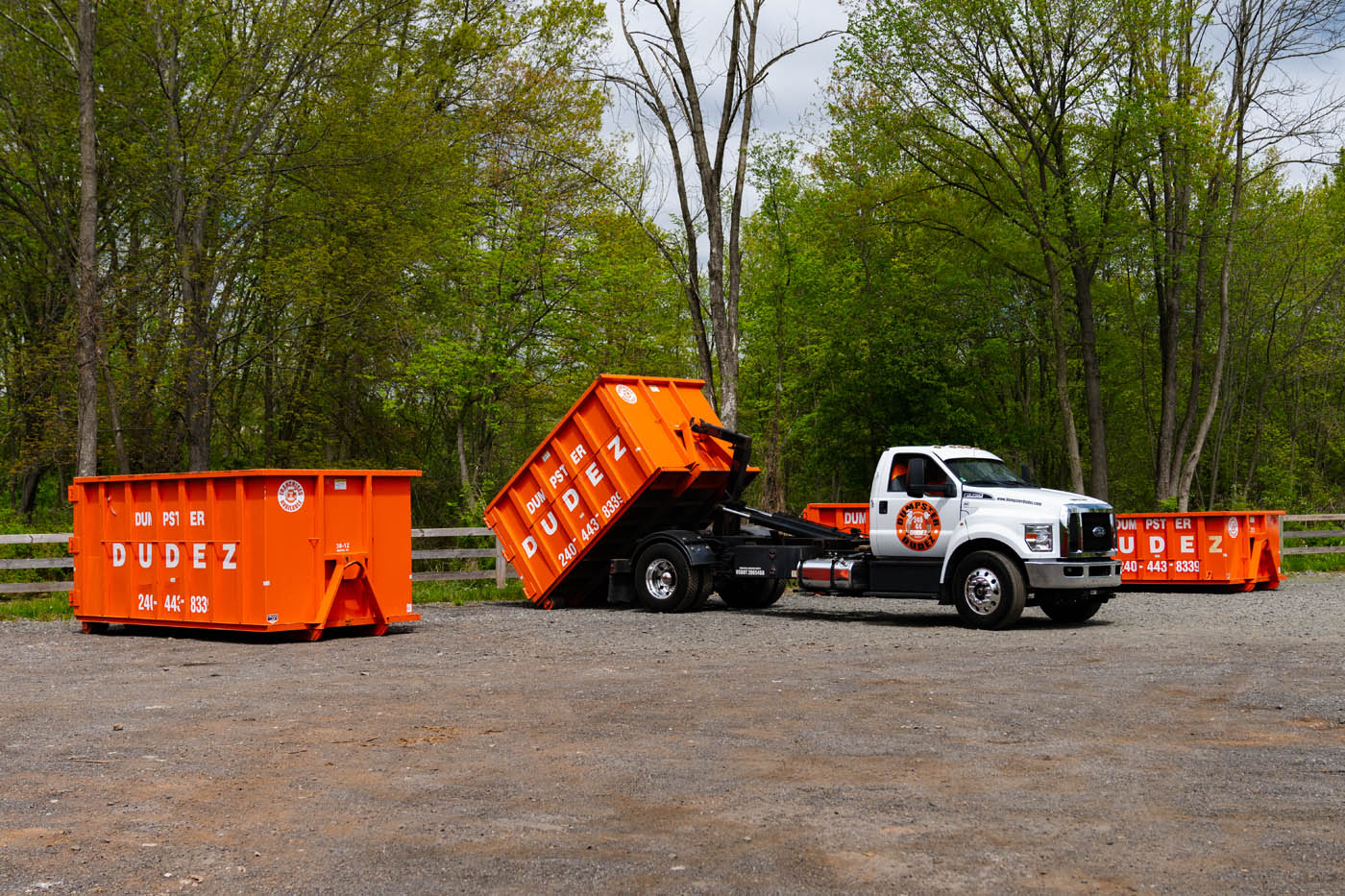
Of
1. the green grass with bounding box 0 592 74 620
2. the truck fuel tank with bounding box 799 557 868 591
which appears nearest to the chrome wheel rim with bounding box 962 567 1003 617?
the truck fuel tank with bounding box 799 557 868 591

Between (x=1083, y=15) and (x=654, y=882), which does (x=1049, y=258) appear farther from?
(x=654, y=882)

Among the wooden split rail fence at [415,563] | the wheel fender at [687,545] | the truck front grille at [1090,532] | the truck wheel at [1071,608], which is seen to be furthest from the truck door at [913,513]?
the wooden split rail fence at [415,563]

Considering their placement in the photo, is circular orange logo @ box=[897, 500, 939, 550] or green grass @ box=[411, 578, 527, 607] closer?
circular orange logo @ box=[897, 500, 939, 550]

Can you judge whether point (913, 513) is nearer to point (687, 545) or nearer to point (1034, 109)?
point (687, 545)

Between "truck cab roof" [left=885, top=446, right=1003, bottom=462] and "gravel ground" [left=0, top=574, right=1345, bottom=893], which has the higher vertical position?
"truck cab roof" [left=885, top=446, right=1003, bottom=462]

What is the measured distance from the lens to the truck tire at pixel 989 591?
15133 millimetres

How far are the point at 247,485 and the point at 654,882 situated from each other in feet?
33.8

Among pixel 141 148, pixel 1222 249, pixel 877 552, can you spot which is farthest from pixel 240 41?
pixel 1222 249

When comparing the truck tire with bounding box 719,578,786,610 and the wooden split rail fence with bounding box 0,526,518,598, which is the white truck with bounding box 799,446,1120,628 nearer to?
the truck tire with bounding box 719,578,786,610

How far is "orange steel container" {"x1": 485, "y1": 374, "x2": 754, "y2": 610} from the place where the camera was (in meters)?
17.3

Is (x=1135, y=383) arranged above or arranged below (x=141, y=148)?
below

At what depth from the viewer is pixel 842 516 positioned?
23.2 meters

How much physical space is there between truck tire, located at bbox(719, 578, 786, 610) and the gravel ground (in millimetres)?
5489

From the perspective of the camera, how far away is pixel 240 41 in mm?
25891
